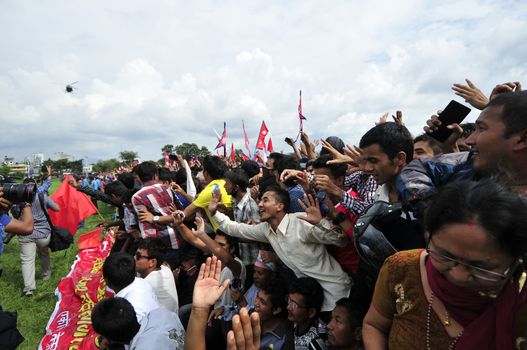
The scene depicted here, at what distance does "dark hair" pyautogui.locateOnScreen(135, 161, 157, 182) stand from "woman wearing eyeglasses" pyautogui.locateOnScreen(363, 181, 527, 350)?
13.1 ft

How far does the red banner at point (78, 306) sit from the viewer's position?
11.7 feet

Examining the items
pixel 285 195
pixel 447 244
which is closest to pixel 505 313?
pixel 447 244

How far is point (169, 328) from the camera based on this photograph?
2.33m

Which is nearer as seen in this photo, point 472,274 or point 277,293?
point 472,274

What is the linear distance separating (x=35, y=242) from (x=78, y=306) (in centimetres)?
184

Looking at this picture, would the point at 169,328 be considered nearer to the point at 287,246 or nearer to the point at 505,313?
the point at 287,246

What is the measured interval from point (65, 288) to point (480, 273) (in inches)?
211

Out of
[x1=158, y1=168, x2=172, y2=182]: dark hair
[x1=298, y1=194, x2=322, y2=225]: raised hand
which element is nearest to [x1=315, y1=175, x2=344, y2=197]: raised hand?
[x1=298, y1=194, x2=322, y2=225]: raised hand

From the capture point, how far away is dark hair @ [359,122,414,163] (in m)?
1.98

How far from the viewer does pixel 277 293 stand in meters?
2.70

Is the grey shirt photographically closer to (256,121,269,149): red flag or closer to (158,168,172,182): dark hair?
(158,168,172,182): dark hair

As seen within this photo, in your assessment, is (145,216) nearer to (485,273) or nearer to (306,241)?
(306,241)

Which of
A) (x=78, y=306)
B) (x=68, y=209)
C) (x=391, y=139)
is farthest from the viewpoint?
(x=68, y=209)

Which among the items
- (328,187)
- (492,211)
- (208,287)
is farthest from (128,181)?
(492,211)
